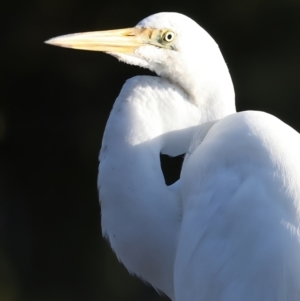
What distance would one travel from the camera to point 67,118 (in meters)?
3.92

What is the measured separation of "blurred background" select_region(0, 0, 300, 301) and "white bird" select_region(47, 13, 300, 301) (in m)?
2.03

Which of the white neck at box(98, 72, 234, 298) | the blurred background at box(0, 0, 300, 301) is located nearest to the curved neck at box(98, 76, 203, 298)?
the white neck at box(98, 72, 234, 298)

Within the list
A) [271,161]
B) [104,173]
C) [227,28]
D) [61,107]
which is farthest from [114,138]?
[61,107]

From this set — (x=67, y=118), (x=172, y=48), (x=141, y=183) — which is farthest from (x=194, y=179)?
(x=67, y=118)

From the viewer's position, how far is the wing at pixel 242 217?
1.28 meters

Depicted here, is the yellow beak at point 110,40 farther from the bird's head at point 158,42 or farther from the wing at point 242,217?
the wing at point 242,217

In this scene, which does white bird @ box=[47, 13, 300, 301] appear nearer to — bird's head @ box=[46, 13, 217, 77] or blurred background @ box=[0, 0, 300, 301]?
bird's head @ box=[46, 13, 217, 77]

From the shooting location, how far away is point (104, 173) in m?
1.46

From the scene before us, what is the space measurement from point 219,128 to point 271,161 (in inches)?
7.0

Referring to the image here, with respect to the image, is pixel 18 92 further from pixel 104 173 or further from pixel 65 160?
pixel 104 173

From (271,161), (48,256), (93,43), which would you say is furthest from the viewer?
(48,256)

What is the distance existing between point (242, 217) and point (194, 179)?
0.53 feet

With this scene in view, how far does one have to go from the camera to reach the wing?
128 centimetres

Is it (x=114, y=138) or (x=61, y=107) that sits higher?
(x=114, y=138)
